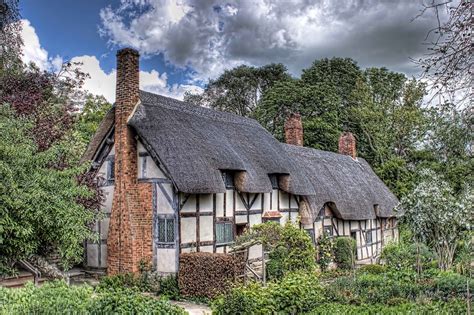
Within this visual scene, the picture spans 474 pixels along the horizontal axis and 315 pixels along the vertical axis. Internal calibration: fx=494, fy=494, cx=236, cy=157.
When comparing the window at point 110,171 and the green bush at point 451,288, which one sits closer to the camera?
the green bush at point 451,288

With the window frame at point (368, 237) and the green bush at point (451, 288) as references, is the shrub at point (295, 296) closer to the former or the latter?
the green bush at point (451, 288)

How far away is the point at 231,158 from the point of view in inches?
651

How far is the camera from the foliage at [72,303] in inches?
296

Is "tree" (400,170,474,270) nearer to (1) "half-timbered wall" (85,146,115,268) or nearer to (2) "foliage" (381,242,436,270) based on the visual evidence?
(2) "foliage" (381,242,436,270)

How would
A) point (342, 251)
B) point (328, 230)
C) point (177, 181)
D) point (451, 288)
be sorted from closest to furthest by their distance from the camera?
point (451, 288), point (177, 181), point (342, 251), point (328, 230)

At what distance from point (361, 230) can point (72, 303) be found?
19022 millimetres

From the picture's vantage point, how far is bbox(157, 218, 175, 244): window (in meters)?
14.8

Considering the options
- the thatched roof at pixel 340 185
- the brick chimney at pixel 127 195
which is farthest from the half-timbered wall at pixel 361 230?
the brick chimney at pixel 127 195

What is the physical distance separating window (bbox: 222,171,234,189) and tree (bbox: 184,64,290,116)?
985 inches

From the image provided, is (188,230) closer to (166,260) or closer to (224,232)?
(166,260)

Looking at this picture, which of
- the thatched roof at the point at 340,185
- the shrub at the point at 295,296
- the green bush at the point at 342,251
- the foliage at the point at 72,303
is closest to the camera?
the foliage at the point at 72,303

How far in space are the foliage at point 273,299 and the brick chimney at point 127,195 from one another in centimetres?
589

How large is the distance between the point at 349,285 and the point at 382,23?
27.7ft

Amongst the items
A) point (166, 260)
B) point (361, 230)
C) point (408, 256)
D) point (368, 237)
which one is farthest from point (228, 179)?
point (368, 237)
